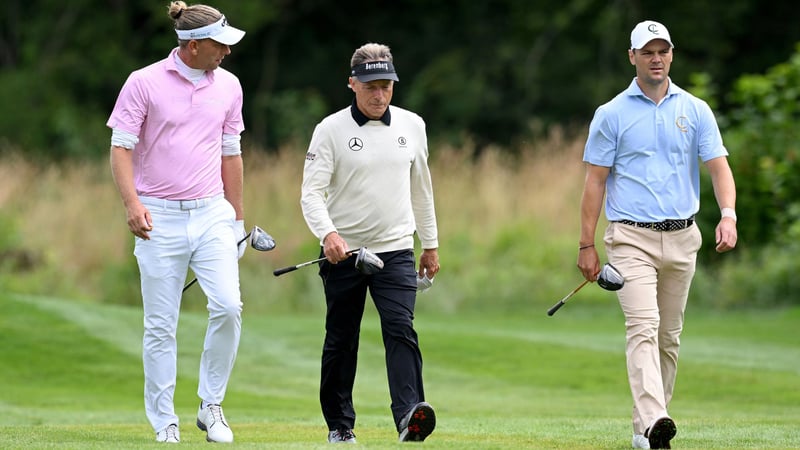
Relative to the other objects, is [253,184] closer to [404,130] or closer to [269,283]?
[269,283]

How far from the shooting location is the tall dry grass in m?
19.5

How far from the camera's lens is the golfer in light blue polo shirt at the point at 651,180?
7324mm

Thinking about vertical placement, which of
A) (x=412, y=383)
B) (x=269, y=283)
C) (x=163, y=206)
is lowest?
(x=269, y=283)

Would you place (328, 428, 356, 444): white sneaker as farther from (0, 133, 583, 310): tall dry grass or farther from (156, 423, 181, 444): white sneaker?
(0, 133, 583, 310): tall dry grass

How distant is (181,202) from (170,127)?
0.37m

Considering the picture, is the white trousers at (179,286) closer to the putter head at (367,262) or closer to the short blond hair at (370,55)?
the putter head at (367,262)

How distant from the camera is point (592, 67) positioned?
32.8 meters

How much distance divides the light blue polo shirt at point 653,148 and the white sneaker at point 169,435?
238 cm

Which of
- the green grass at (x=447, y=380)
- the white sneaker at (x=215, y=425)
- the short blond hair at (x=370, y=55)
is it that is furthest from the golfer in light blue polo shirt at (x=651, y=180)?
the white sneaker at (x=215, y=425)

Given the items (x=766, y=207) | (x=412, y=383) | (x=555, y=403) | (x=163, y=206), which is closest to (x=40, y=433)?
(x=163, y=206)

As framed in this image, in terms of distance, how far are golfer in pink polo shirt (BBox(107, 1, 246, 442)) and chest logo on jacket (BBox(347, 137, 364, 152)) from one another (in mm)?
658

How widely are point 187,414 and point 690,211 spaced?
4555mm

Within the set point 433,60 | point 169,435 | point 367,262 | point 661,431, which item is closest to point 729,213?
point 661,431

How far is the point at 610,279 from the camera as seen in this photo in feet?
23.7
